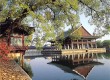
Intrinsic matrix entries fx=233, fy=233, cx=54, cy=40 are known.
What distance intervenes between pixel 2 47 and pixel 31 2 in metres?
3.85

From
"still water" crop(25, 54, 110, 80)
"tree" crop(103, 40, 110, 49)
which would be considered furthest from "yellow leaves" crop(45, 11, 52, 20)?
"tree" crop(103, 40, 110, 49)

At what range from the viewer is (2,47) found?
15.3 m

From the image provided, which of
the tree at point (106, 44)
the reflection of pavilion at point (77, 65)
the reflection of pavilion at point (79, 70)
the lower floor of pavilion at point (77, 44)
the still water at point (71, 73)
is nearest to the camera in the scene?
the still water at point (71, 73)

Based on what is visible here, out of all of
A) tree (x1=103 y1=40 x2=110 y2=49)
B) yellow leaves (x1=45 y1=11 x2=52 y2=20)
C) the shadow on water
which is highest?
yellow leaves (x1=45 y1=11 x2=52 y2=20)

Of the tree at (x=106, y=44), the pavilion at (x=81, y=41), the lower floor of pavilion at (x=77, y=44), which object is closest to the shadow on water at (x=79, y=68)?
the pavilion at (x=81, y=41)

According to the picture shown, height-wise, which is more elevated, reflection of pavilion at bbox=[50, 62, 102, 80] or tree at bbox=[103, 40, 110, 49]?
tree at bbox=[103, 40, 110, 49]

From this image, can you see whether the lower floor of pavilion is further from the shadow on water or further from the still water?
the still water

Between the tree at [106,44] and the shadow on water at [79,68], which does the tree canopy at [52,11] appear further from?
the tree at [106,44]

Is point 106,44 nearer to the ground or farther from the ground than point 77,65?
farther from the ground

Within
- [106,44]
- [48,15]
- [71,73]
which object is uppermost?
[48,15]

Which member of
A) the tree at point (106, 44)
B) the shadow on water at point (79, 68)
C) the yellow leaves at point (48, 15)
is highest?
the yellow leaves at point (48, 15)

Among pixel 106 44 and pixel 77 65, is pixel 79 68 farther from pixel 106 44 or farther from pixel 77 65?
pixel 106 44

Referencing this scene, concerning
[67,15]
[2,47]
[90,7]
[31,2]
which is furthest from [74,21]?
[2,47]

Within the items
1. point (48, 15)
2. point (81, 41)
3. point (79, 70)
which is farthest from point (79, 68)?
point (81, 41)
